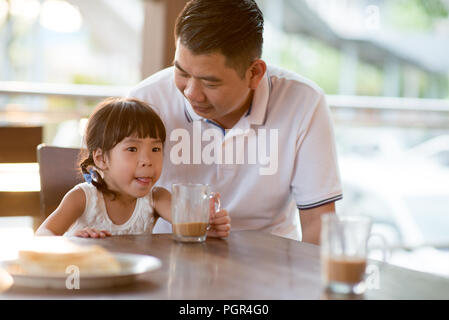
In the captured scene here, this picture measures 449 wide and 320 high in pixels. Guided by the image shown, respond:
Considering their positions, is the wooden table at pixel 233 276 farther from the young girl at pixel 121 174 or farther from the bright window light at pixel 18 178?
the bright window light at pixel 18 178

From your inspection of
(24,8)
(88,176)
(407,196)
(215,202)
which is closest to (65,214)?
(88,176)

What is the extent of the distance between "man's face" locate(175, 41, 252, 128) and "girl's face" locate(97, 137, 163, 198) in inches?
6.4

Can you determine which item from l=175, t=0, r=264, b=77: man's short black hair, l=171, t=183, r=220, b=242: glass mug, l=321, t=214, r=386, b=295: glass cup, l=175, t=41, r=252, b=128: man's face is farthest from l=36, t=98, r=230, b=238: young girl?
l=321, t=214, r=386, b=295: glass cup

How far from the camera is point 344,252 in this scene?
0.88 metres

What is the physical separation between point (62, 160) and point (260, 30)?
0.64 meters

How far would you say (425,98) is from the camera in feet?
14.0

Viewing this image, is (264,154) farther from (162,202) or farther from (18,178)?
(18,178)

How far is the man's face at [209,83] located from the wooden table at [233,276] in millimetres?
445

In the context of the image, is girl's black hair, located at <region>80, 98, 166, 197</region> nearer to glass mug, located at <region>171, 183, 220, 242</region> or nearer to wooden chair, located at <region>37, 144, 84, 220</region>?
wooden chair, located at <region>37, 144, 84, 220</region>

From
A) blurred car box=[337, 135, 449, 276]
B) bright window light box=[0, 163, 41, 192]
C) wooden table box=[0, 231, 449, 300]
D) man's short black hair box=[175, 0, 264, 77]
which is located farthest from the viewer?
blurred car box=[337, 135, 449, 276]

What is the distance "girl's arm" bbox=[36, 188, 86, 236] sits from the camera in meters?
1.45
